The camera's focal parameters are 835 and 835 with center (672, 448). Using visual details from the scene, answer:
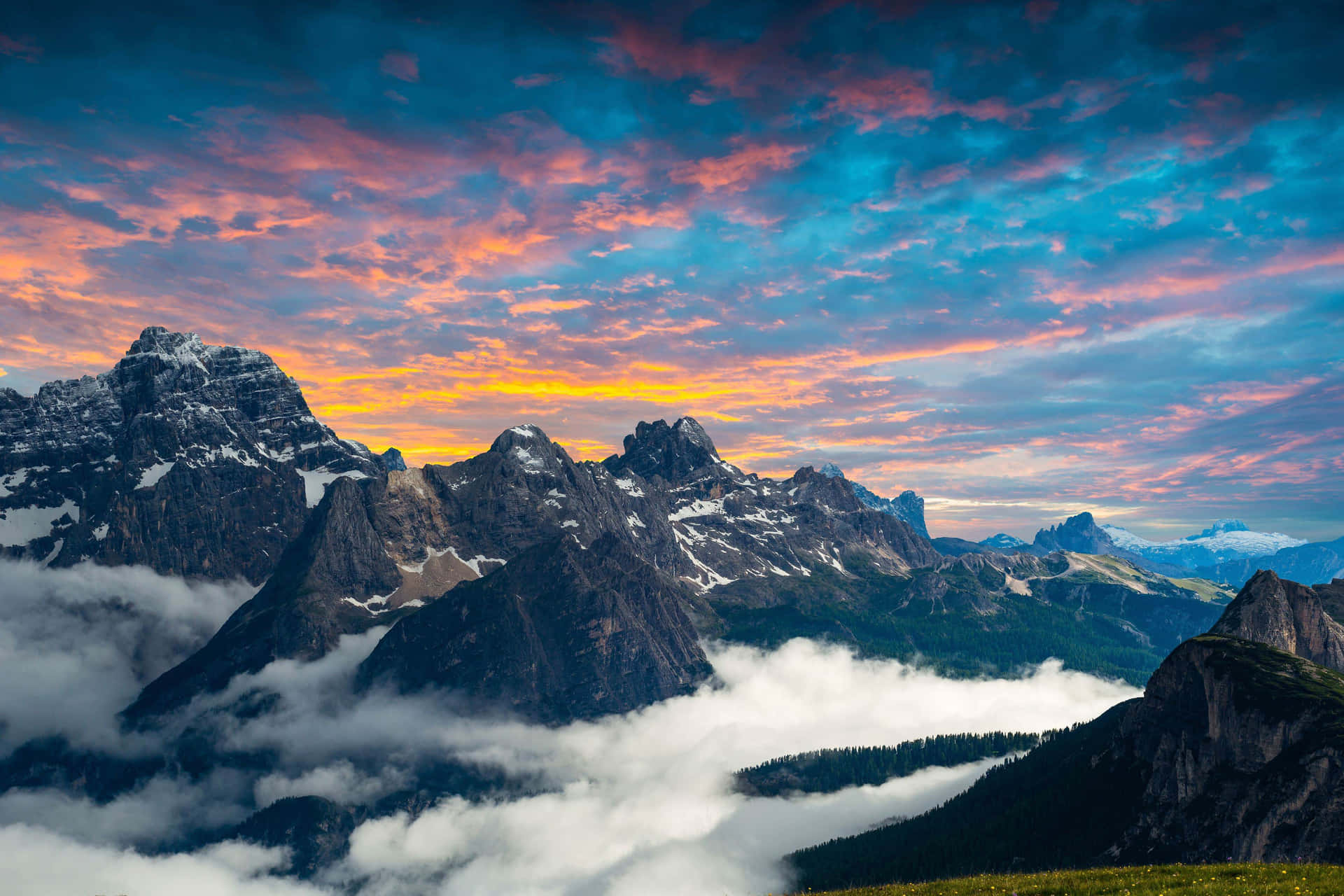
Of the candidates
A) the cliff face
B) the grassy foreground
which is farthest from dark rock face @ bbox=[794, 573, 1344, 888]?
the grassy foreground

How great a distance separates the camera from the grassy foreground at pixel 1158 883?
40.7 meters

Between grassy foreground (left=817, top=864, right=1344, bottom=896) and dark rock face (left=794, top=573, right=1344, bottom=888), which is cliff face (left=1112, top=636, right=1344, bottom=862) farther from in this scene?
grassy foreground (left=817, top=864, right=1344, bottom=896)

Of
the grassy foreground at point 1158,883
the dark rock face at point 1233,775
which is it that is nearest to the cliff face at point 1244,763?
the dark rock face at point 1233,775

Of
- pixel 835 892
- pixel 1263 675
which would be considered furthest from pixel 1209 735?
pixel 835 892

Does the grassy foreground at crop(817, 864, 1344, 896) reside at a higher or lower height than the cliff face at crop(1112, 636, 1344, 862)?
higher

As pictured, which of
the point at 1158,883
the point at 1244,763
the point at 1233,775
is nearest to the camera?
the point at 1158,883

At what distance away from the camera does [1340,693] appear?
166000 mm

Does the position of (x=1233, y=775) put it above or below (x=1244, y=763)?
below

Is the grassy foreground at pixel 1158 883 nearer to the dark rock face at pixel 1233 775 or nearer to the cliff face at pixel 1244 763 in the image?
the cliff face at pixel 1244 763

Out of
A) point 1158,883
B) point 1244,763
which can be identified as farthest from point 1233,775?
point 1158,883

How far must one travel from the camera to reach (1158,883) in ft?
147

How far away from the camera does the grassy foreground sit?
133ft

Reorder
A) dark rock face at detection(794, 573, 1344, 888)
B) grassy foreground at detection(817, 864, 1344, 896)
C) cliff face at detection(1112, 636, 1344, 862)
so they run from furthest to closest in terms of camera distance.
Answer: dark rock face at detection(794, 573, 1344, 888) < cliff face at detection(1112, 636, 1344, 862) < grassy foreground at detection(817, 864, 1344, 896)

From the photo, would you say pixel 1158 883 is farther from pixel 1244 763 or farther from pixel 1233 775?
pixel 1233 775
